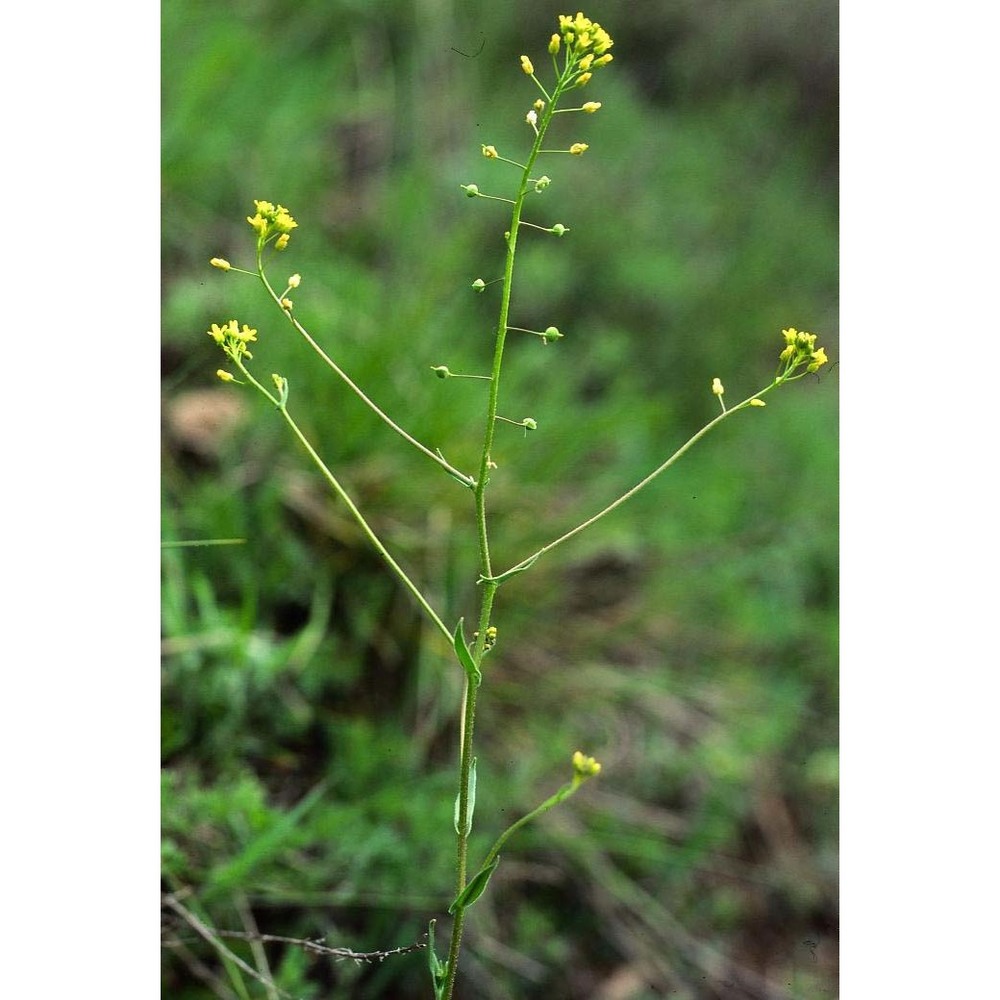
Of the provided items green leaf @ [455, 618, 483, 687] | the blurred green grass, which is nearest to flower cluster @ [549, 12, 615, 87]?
green leaf @ [455, 618, 483, 687]

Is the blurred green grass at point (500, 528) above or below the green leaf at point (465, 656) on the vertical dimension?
below

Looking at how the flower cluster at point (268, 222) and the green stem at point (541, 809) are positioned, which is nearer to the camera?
the green stem at point (541, 809)

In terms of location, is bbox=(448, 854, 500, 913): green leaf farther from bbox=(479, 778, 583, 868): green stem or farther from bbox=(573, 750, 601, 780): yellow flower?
bbox=(573, 750, 601, 780): yellow flower

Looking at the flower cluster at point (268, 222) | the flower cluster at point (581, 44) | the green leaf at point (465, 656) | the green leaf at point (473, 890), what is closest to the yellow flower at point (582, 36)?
the flower cluster at point (581, 44)

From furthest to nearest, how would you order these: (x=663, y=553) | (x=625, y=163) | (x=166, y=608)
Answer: (x=625, y=163) < (x=663, y=553) < (x=166, y=608)

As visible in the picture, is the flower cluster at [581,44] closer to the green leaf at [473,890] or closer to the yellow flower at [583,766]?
the yellow flower at [583,766]

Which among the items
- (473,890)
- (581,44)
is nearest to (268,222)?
(581,44)
